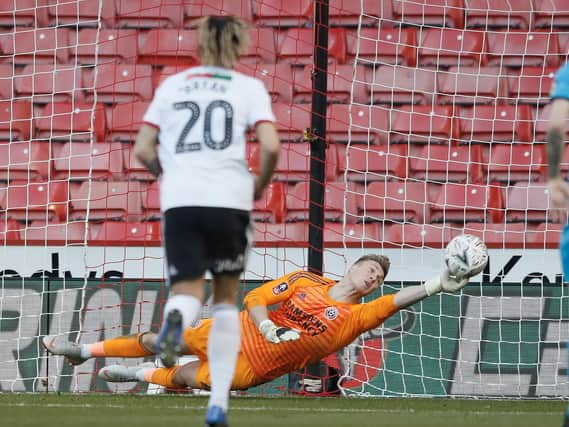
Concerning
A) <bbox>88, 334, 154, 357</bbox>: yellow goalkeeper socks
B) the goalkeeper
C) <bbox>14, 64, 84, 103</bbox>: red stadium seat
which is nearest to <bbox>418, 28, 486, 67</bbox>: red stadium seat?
<bbox>14, 64, 84, 103</bbox>: red stadium seat

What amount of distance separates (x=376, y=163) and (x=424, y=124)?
1.91 ft

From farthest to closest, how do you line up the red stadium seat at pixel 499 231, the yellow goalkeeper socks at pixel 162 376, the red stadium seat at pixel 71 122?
the red stadium seat at pixel 71 122, the red stadium seat at pixel 499 231, the yellow goalkeeper socks at pixel 162 376

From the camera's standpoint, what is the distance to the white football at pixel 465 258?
6.88 meters

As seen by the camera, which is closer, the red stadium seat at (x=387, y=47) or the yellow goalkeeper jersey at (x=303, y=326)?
the yellow goalkeeper jersey at (x=303, y=326)

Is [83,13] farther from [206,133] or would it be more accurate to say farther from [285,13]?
[206,133]

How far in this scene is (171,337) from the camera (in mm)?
4703

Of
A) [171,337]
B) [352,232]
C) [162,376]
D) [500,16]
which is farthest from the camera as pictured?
[500,16]

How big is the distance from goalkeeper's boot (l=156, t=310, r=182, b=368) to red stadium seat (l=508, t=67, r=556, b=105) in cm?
636

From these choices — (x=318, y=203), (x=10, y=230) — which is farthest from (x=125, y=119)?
(x=318, y=203)

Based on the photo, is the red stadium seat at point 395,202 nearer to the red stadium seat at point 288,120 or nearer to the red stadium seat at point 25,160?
the red stadium seat at point 288,120

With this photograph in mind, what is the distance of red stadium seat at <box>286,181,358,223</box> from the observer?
1016 centimetres

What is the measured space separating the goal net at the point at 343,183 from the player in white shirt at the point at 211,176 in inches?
130

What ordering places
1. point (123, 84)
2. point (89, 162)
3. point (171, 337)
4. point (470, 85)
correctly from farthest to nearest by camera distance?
point (123, 84)
point (470, 85)
point (89, 162)
point (171, 337)

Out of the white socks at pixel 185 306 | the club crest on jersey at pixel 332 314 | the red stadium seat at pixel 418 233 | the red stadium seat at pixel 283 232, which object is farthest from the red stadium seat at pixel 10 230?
the white socks at pixel 185 306
